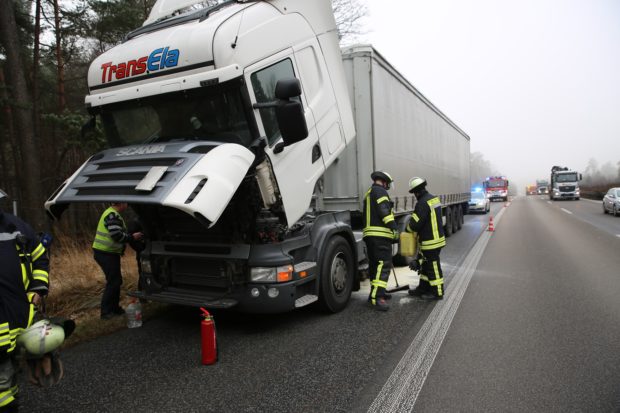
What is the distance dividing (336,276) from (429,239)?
58.0 inches

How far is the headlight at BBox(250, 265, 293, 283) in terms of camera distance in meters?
4.30

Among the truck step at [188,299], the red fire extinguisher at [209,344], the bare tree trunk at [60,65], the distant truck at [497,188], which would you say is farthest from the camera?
the distant truck at [497,188]

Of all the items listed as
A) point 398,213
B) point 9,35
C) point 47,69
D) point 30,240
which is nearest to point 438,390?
point 30,240

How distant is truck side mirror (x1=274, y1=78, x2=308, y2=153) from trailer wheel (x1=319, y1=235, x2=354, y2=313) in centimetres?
168

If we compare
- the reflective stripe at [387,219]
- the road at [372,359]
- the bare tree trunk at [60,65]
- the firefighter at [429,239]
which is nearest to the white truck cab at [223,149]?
the road at [372,359]

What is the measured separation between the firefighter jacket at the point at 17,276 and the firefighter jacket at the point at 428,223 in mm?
4433

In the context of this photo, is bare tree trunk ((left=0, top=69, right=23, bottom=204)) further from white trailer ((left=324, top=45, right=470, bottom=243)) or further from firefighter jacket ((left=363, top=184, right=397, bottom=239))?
firefighter jacket ((left=363, top=184, right=397, bottom=239))

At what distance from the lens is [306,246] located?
189 inches

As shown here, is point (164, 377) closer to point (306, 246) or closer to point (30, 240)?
point (30, 240)

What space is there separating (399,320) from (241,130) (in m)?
2.81

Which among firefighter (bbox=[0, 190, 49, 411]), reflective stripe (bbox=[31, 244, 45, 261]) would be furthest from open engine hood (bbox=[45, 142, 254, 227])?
firefighter (bbox=[0, 190, 49, 411])

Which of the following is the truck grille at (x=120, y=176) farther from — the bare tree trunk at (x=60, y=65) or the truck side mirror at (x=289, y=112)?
the bare tree trunk at (x=60, y=65)

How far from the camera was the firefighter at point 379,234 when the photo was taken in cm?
539

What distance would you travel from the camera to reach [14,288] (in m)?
2.60
